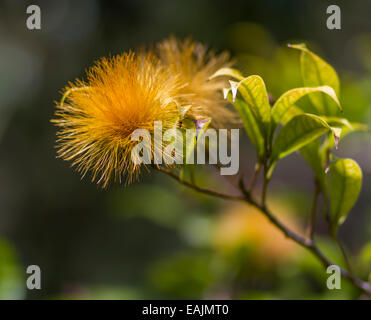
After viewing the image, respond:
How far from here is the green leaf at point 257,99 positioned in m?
0.80

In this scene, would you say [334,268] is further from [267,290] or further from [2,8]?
[2,8]

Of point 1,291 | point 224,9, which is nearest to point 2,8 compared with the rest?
point 224,9

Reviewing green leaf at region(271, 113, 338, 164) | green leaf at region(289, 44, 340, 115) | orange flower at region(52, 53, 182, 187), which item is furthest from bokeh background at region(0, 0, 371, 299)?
orange flower at region(52, 53, 182, 187)

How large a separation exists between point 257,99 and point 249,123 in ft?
0.22

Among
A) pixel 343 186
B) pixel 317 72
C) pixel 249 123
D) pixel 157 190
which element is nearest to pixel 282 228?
pixel 343 186

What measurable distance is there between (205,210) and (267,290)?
1.84 feet

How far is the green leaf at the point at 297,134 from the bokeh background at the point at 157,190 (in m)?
0.62

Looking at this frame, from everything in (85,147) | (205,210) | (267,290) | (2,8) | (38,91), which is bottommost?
(267,290)

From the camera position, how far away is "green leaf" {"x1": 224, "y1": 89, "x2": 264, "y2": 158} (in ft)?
2.86

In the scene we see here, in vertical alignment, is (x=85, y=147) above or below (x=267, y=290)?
above

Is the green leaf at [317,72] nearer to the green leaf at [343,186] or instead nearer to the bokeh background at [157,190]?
the green leaf at [343,186]

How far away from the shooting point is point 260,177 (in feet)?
11.9

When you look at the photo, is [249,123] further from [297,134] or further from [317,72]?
[317,72]

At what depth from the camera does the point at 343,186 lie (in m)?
0.93
